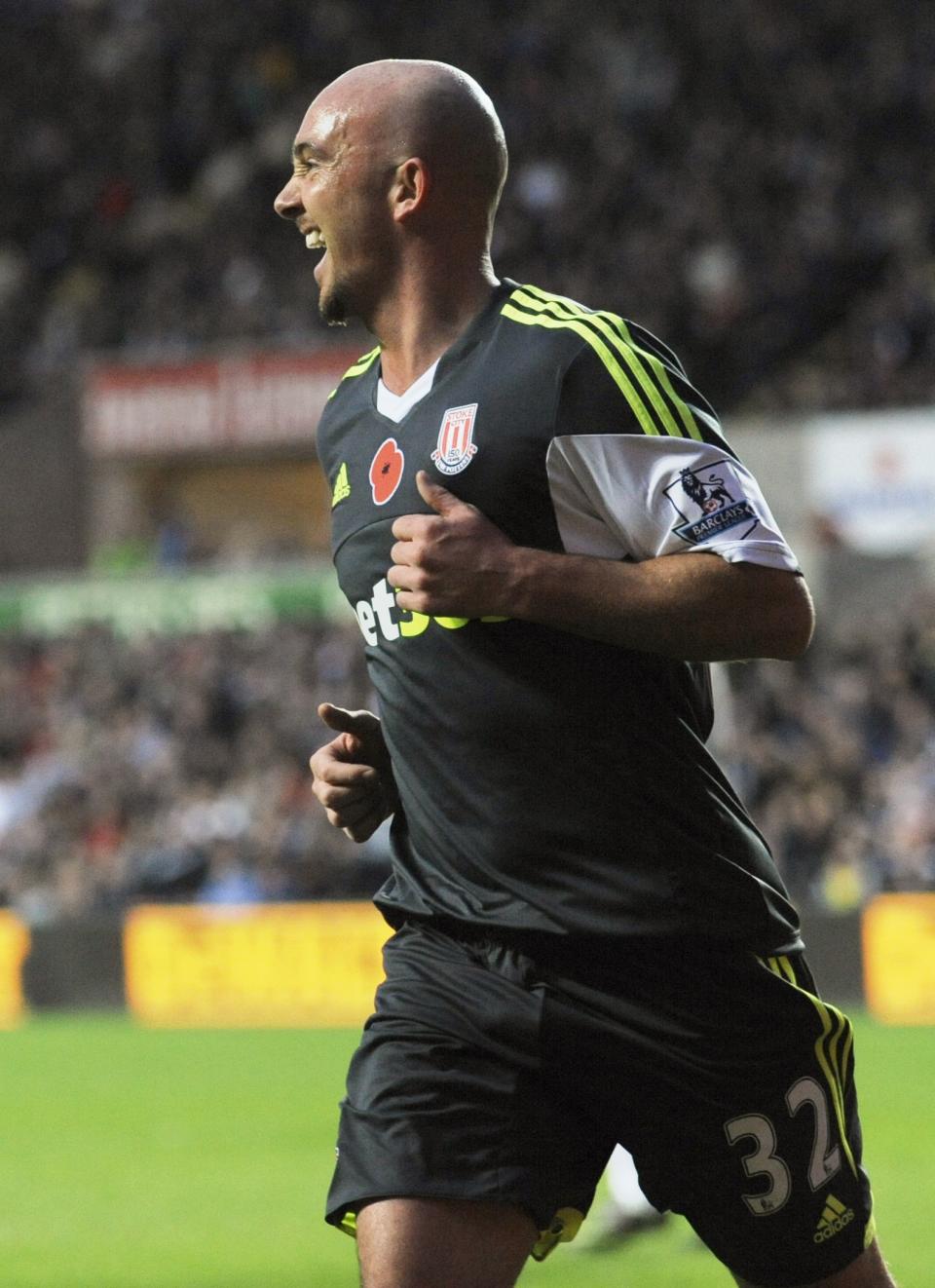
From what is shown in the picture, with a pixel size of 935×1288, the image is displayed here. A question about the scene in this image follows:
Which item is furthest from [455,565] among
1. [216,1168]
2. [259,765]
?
[259,765]

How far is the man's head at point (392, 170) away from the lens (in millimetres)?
3375

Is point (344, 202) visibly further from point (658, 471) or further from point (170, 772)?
point (170, 772)

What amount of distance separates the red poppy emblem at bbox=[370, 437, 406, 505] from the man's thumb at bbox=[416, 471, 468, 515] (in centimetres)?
16

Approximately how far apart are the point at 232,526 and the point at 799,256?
598cm

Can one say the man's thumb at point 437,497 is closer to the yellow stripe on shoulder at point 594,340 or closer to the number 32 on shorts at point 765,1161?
the yellow stripe on shoulder at point 594,340

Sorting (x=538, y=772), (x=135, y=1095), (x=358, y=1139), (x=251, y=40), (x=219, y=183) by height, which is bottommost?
(x=135, y=1095)

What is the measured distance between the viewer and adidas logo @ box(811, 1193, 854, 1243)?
3.27 meters

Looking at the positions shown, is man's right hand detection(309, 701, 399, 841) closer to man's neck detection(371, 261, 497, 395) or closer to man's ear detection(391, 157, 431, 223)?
man's neck detection(371, 261, 497, 395)

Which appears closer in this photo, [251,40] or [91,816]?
[91,816]

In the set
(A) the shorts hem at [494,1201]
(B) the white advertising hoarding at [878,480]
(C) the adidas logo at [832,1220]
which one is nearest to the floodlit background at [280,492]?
(B) the white advertising hoarding at [878,480]

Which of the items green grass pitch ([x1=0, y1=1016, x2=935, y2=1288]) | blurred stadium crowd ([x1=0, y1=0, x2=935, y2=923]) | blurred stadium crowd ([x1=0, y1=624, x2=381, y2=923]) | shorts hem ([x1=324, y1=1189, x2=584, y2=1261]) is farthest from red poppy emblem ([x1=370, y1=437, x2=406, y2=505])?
blurred stadium crowd ([x1=0, y1=624, x2=381, y2=923])

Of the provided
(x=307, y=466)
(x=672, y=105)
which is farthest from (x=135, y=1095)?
(x=672, y=105)

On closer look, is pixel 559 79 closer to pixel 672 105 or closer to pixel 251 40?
pixel 672 105

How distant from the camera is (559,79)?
2375 cm
